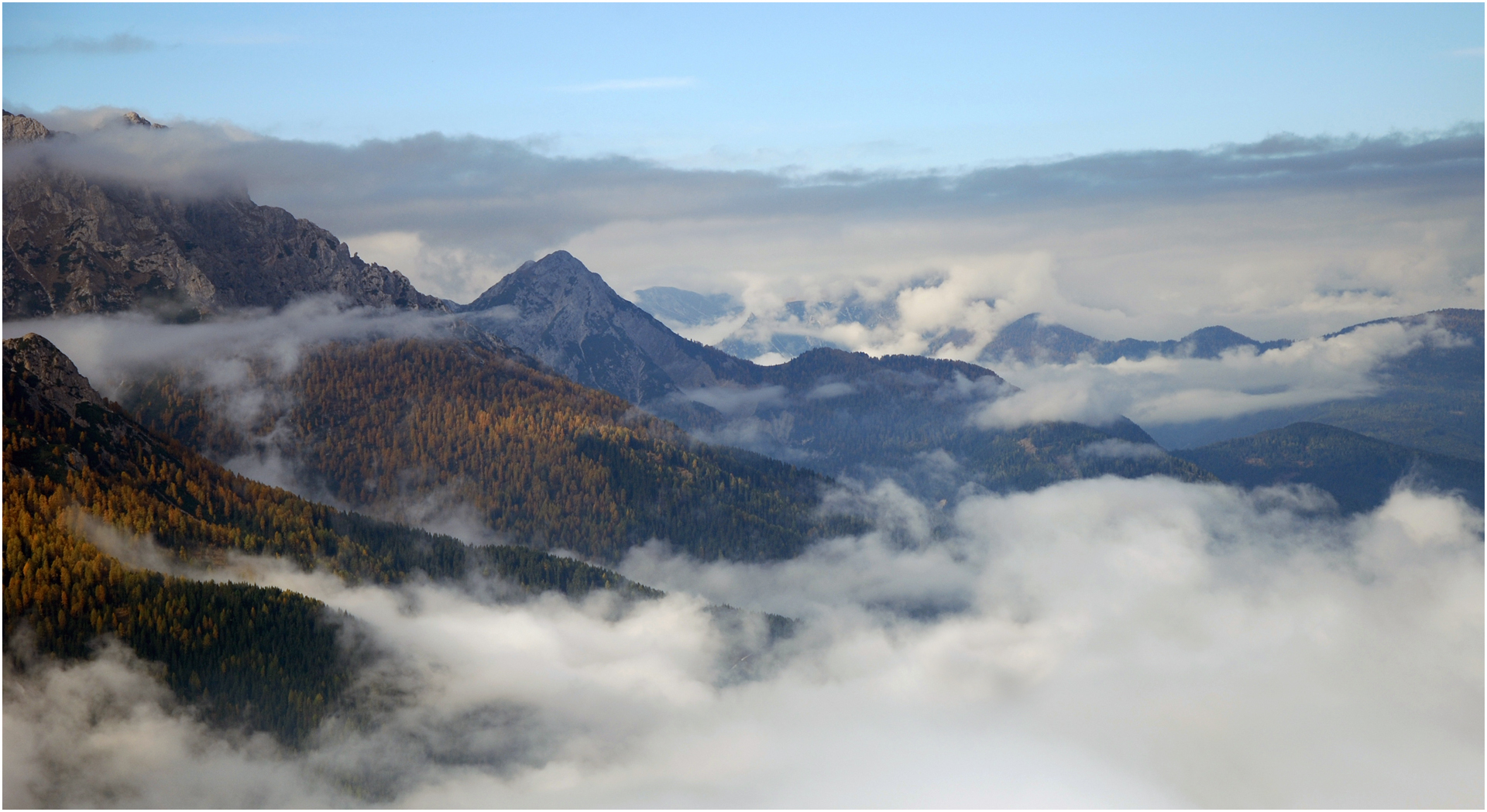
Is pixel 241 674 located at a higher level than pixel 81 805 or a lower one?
higher

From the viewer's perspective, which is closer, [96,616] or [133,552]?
[96,616]

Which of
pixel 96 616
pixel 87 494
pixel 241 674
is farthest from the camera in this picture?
pixel 87 494

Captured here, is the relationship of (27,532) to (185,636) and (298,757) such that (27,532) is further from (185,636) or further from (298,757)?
(298,757)

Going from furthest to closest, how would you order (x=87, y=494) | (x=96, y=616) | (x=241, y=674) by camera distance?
1. (x=87, y=494)
2. (x=241, y=674)
3. (x=96, y=616)

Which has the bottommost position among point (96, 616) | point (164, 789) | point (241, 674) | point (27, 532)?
point (164, 789)

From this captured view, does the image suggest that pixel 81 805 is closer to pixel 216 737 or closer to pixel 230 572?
pixel 216 737

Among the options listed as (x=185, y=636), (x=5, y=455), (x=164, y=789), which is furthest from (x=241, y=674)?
(x=5, y=455)

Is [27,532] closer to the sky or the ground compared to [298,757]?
closer to the sky

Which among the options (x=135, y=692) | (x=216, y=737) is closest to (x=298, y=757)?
(x=216, y=737)

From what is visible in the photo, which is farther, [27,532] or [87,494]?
[87,494]
